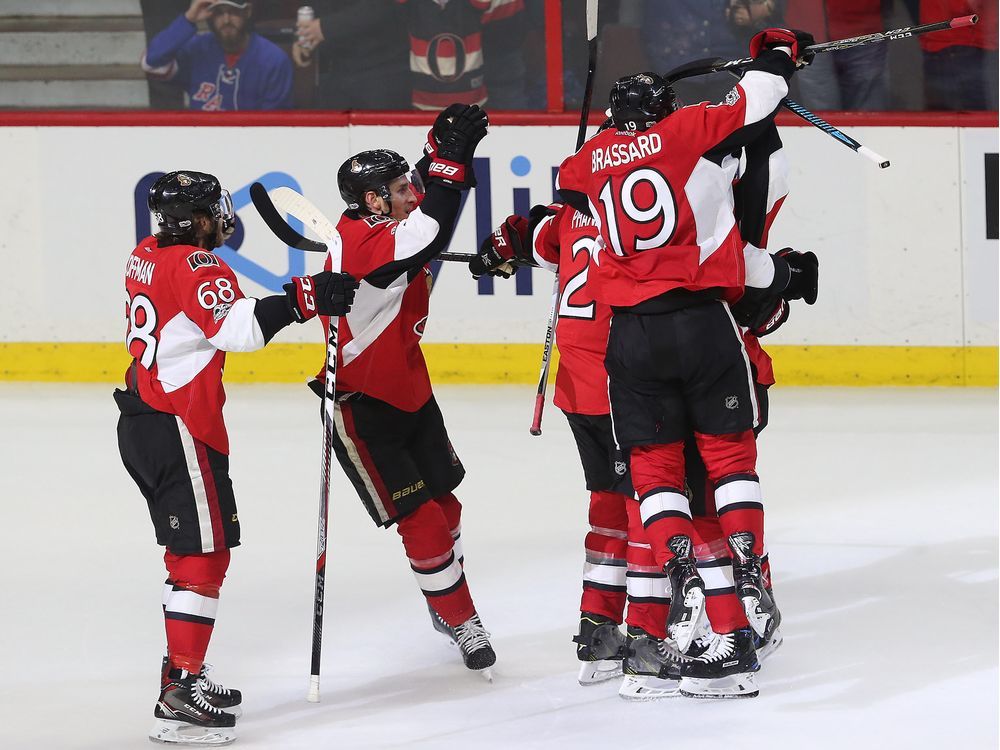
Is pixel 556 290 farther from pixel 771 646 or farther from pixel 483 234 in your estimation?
pixel 483 234

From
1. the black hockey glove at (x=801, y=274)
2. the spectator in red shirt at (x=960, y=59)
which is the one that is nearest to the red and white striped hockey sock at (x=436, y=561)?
the black hockey glove at (x=801, y=274)

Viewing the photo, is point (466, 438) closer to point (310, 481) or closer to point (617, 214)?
point (310, 481)

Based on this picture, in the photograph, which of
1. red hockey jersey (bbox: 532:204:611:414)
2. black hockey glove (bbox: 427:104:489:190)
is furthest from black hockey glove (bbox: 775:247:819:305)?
black hockey glove (bbox: 427:104:489:190)

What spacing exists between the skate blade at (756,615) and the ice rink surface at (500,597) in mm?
87

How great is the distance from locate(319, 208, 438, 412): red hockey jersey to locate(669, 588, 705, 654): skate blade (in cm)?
77

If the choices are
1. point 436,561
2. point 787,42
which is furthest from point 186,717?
point 787,42

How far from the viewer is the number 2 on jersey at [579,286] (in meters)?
3.49

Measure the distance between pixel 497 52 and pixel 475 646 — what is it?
3.86m

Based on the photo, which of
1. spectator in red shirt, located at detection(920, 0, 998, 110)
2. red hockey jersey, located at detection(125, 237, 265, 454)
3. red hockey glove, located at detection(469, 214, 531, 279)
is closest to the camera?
red hockey jersey, located at detection(125, 237, 265, 454)

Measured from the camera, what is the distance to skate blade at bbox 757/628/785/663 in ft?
11.7

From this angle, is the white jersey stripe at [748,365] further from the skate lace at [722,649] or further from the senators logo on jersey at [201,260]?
the senators logo on jersey at [201,260]

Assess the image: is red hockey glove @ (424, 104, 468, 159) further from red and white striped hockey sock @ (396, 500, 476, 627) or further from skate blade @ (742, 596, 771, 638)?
skate blade @ (742, 596, 771, 638)

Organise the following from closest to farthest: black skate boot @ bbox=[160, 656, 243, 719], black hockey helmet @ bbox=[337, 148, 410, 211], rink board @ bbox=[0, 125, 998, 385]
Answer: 1. black skate boot @ bbox=[160, 656, 243, 719]
2. black hockey helmet @ bbox=[337, 148, 410, 211]
3. rink board @ bbox=[0, 125, 998, 385]

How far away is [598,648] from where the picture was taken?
11.5ft
